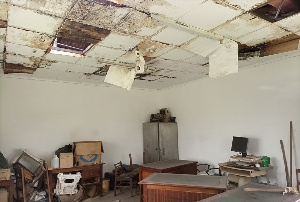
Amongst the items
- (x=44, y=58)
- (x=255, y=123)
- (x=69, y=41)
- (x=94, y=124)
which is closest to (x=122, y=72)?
(x=69, y=41)

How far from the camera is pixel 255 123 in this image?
188 inches

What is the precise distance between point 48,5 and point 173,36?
5.35 ft

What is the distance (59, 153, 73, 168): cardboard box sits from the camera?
5033 millimetres

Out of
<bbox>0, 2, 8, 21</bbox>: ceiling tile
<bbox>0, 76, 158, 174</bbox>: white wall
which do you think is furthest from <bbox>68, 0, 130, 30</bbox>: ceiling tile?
<bbox>0, 76, 158, 174</bbox>: white wall

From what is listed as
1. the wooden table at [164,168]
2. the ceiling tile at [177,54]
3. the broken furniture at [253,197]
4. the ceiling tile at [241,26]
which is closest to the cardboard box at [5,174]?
the wooden table at [164,168]

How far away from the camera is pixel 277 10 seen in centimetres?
257

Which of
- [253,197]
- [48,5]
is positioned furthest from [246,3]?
[48,5]

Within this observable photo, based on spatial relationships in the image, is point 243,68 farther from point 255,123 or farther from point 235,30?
point 235,30

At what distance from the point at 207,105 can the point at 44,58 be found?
3984mm

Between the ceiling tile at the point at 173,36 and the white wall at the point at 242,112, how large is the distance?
2.33 metres

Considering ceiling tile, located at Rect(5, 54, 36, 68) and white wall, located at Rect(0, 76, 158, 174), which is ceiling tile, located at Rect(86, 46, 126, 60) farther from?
white wall, located at Rect(0, 76, 158, 174)

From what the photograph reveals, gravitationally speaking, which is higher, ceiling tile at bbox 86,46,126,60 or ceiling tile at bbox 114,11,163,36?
ceiling tile at bbox 114,11,163,36

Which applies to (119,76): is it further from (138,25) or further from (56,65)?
(138,25)

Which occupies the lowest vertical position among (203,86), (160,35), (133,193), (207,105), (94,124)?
(133,193)
